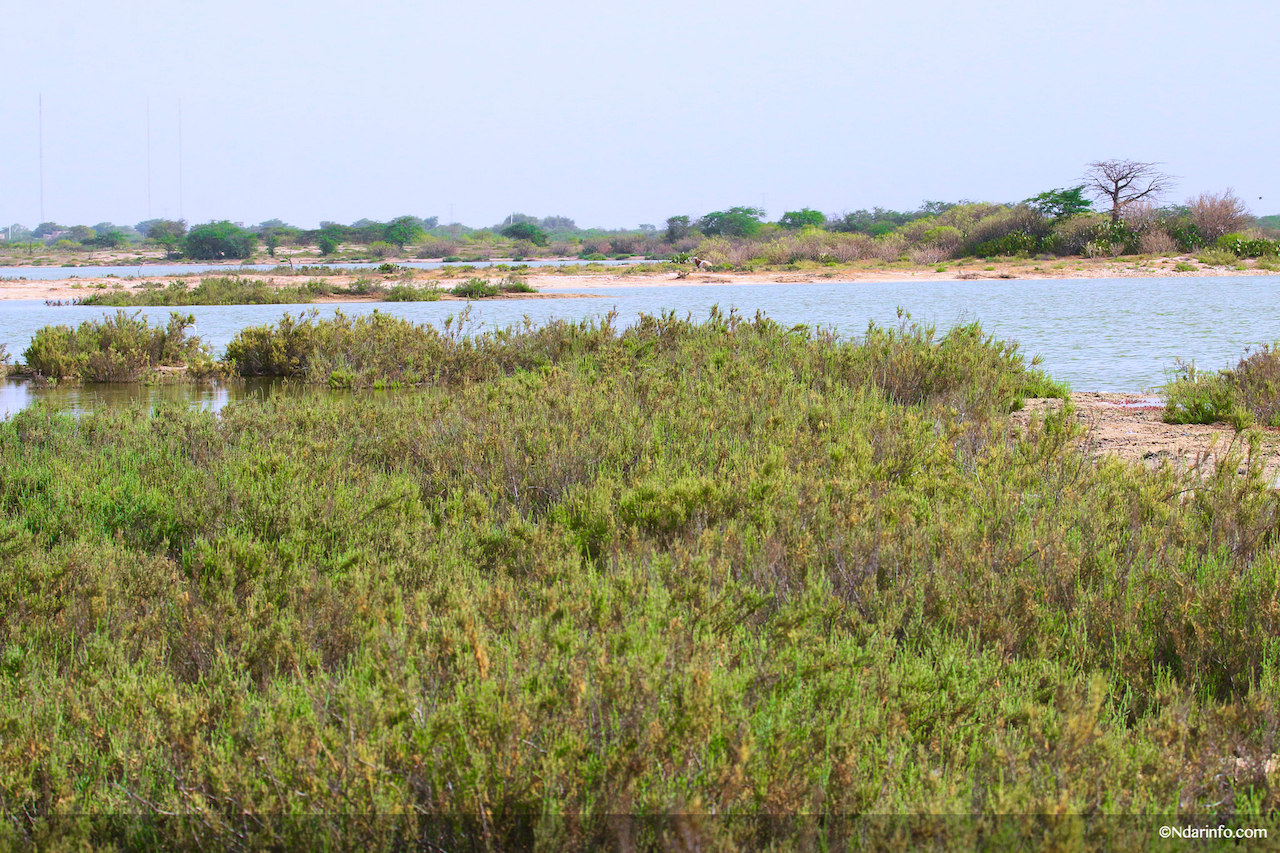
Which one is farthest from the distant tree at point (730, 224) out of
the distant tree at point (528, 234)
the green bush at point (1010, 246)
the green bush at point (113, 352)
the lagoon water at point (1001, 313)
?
the green bush at point (113, 352)

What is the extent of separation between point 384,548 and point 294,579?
2.13ft

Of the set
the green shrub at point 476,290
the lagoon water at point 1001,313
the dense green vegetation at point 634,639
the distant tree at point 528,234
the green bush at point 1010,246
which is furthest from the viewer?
the distant tree at point 528,234

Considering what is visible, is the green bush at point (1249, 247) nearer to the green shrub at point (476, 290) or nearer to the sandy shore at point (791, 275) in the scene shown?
the sandy shore at point (791, 275)

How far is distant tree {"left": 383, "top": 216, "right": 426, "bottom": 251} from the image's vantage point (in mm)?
90800

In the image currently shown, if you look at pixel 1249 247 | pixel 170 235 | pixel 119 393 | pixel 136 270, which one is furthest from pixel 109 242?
pixel 1249 247

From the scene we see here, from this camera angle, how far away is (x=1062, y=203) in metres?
56.4

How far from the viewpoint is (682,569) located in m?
3.72

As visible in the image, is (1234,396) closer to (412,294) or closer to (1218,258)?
(412,294)

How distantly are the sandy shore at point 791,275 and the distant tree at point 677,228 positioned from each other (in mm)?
36600

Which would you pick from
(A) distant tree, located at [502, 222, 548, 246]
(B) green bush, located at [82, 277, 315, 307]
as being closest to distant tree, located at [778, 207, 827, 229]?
(A) distant tree, located at [502, 222, 548, 246]

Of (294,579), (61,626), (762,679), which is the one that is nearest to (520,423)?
(294,579)

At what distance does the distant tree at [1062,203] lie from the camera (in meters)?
55.8

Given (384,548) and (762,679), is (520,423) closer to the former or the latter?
(384,548)

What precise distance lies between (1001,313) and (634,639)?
23.7 m
